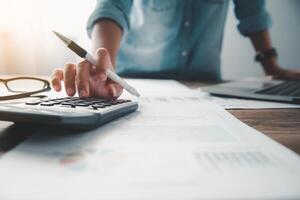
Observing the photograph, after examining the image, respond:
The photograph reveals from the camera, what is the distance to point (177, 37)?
3.42 ft

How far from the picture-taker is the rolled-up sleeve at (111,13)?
0.78 metres

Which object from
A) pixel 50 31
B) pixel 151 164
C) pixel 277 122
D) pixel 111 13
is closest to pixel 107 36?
pixel 111 13

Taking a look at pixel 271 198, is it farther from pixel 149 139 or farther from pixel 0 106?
pixel 0 106

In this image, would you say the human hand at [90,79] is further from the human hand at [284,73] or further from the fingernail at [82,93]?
the human hand at [284,73]

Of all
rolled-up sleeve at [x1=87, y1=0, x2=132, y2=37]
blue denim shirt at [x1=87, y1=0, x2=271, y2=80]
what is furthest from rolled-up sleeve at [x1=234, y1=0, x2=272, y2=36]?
rolled-up sleeve at [x1=87, y1=0, x2=132, y2=37]

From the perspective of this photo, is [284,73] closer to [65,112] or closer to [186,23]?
[186,23]

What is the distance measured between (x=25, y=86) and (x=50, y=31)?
1241mm

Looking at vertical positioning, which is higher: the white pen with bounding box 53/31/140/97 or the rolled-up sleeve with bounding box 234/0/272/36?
the rolled-up sleeve with bounding box 234/0/272/36

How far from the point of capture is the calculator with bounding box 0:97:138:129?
0.30 meters

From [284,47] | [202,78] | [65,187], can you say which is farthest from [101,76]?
[284,47]

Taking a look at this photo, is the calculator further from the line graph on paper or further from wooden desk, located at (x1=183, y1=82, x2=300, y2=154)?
wooden desk, located at (x1=183, y1=82, x2=300, y2=154)

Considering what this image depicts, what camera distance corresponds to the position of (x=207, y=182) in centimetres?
21

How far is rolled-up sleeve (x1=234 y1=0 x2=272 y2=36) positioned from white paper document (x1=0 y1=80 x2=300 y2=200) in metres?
0.83

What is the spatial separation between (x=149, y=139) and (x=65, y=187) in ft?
0.40
